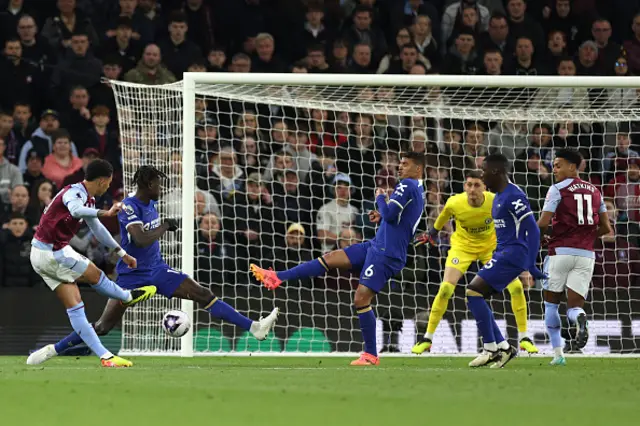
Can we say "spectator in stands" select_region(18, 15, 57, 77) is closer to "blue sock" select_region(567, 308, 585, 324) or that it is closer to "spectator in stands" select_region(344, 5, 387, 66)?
"spectator in stands" select_region(344, 5, 387, 66)

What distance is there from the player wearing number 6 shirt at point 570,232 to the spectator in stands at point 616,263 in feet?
9.92

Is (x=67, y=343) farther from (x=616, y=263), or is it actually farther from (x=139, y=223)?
(x=616, y=263)

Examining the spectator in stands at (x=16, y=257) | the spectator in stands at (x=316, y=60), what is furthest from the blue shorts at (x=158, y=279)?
the spectator in stands at (x=316, y=60)

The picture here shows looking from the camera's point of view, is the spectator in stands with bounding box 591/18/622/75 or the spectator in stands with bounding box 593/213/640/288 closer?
the spectator in stands with bounding box 593/213/640/288

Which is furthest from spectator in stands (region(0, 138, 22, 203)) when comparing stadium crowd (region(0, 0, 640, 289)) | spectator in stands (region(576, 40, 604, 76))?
spectator in stands (region(576, 40, 604, 76))

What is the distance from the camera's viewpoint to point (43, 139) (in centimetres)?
1459

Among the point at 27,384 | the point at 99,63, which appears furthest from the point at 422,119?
the point at 27,384

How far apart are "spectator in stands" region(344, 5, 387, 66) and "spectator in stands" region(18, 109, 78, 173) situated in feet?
14.0

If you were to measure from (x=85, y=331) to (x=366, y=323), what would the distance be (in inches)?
101

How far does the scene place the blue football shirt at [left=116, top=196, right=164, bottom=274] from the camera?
10.7 meters

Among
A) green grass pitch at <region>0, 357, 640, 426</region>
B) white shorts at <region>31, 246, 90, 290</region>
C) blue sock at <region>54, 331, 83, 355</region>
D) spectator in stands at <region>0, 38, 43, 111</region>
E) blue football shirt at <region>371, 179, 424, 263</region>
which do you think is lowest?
green grass pitch at <region>0, 357, 640, 426</region>

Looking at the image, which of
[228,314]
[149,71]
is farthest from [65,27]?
[228,314]

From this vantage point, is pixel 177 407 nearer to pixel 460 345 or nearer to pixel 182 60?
pixel 460 345

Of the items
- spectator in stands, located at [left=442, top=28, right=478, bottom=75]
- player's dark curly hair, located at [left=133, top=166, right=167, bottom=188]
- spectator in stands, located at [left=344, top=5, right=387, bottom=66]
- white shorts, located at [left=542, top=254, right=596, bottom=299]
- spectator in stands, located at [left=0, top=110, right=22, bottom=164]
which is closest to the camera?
player's dark curly hair, located at [left=133, top=166, right=167, bottom=188]
